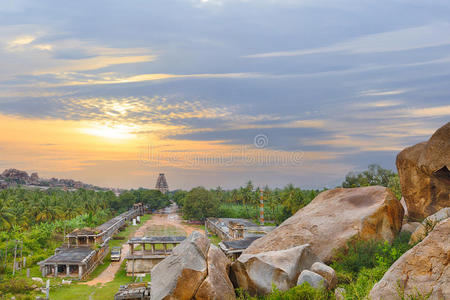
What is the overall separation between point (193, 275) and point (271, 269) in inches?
142

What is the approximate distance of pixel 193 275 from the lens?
1531 centimetres

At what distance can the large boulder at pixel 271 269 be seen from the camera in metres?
15.8

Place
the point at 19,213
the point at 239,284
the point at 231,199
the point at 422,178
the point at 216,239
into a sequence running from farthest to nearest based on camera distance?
the point at 231,199 < the point at 216,239 < the point at 19,213 < the point at 422,178 < the point at 239,284

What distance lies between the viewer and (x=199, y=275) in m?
15.4

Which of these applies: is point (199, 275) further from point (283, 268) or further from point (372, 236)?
point (372, 236)

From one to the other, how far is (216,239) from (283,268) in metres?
49.2

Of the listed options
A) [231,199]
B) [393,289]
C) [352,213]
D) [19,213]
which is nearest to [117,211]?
[231,199]

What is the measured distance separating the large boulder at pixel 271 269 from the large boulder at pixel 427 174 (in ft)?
38.0

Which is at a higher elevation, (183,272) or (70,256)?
(183,272)

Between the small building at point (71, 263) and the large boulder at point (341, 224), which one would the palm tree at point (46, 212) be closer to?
the small building at point (71, 263)

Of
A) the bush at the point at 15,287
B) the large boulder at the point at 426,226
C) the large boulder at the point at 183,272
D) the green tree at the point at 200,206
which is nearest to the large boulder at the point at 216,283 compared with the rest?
the large boulder at the point at 183,272

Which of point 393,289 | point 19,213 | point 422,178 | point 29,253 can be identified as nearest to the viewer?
point 393,289

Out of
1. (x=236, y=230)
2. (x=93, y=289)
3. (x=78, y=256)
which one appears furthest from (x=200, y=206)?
(x=93, y=289)

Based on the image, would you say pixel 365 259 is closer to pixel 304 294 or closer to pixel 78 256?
pixel 304 294
